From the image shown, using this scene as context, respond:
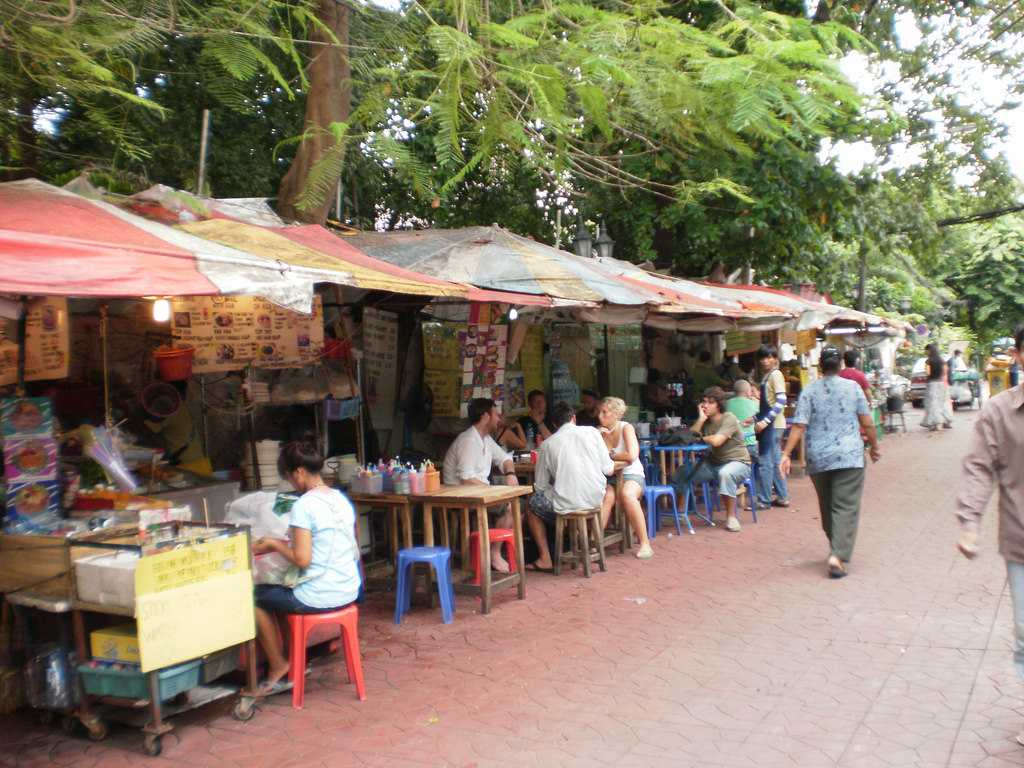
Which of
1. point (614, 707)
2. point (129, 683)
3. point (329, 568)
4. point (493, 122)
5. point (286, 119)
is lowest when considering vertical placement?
point (614, 707)

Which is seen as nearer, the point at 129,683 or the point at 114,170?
the point at 129,683

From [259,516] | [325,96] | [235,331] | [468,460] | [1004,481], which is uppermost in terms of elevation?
[325,96]

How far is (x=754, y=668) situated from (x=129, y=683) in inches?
132

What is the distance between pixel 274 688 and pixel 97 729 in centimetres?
86

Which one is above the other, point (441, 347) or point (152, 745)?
point (441, 347)

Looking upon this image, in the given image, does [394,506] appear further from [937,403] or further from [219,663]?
[937,403]

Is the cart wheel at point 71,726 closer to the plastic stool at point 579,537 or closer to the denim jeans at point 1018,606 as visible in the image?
the plastic stool at point 579,537

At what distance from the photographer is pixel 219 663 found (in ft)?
14.7

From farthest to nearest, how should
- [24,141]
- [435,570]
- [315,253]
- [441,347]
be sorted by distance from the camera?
[441,347] < [24,141] < [435,570] < [315,253]

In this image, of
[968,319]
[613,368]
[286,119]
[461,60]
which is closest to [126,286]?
[461,60]

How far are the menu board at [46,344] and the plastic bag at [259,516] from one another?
4.59ft

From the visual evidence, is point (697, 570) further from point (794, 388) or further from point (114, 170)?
point (794, 388)

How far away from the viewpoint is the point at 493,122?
18.6 feet

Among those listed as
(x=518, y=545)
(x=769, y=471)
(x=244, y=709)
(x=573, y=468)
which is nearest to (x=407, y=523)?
(x=518, y=545)
